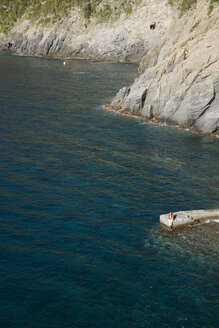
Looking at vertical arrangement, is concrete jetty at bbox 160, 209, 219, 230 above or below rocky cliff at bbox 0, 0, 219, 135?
below

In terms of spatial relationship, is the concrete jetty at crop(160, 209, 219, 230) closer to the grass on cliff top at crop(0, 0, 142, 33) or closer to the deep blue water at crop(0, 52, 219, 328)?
the deep blue water at crop(0, 52, 219, 328)

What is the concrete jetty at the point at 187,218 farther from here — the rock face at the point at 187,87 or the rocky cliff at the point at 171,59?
the rocky cliff at the point at 171,59

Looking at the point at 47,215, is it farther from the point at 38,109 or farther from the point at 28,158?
the point at 38,109

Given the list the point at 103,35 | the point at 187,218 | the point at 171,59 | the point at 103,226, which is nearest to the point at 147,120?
the point at 171,59

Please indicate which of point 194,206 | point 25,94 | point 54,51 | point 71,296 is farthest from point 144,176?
point 54,51

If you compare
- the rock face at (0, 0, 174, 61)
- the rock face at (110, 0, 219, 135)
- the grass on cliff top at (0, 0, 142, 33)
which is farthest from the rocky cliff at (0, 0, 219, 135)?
the grass on cliff top at (0, 0, 142, 33)

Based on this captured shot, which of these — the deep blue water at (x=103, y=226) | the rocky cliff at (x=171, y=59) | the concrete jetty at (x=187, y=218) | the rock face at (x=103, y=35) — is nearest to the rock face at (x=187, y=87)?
the rocky cliff at (x=171, y=59)
